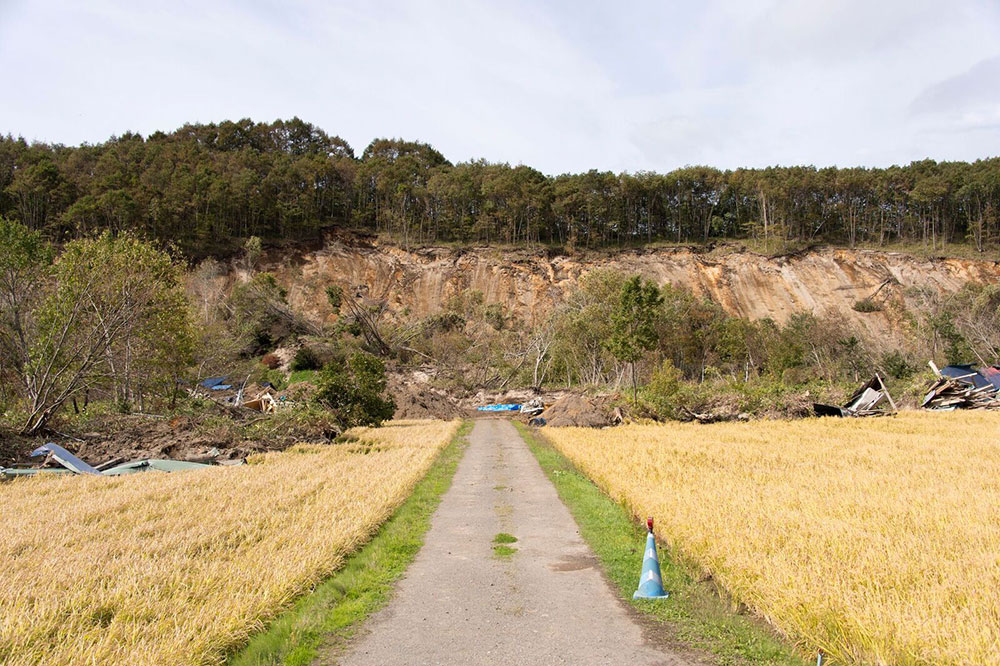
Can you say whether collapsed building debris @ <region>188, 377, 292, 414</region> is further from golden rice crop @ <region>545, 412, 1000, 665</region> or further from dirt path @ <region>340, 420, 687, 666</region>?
dirt path @ <region>340, 420, 687, 666</region>

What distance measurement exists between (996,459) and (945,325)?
45.2m

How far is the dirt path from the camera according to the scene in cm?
475

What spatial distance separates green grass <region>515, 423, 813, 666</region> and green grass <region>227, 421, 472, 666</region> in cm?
251

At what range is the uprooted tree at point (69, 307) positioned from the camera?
18000mm

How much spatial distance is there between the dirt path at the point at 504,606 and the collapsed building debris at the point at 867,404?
25.2 meters

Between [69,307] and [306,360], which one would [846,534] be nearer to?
[69,307]

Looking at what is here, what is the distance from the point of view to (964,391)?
106ft

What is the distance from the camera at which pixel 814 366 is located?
5372 cm

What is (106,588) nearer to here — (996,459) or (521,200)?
(996,459)

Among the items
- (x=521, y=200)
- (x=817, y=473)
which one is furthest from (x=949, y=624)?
(x=521, y=200)

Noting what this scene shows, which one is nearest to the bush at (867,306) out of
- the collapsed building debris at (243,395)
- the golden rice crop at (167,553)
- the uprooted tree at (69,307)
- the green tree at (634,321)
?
the green tree at (634,321)

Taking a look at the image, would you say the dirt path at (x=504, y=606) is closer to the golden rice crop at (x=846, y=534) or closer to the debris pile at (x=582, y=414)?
the golden rice crop at (x=846, y=534)

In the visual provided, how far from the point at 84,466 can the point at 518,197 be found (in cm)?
7016

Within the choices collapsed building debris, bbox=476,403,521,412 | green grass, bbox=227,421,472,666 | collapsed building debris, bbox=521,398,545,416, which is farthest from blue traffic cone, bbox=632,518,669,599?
collapsed building debris, bbox=476,403,521,412
